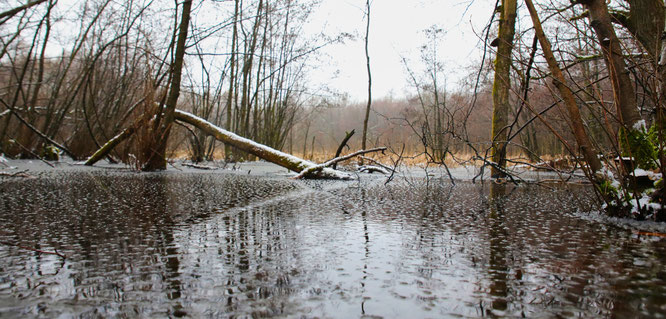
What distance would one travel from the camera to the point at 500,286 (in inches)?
34.6

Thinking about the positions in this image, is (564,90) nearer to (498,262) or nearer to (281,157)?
(498,262)

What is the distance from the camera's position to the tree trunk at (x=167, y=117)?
583cm

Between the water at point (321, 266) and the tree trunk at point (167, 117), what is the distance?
13.1 ft

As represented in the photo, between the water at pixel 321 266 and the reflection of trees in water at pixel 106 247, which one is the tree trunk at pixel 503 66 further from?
the reflection of trees in water at pixel 106 247

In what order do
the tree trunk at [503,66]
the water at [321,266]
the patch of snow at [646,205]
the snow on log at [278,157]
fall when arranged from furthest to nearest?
the snow on log at [278,157] → the tree trunk at [503,66] → the patch of snow at [646,205] → the water at [321,266]

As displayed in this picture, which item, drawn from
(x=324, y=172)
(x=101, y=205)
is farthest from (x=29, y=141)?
(x=101, y=205)

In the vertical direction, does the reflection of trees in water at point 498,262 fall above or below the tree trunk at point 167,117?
below

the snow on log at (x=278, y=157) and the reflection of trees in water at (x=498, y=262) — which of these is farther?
the snow on log at (x=278, y=157)

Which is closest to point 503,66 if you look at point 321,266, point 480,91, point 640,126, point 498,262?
point 480,91

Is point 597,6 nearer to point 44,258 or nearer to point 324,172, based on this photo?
point 44,258

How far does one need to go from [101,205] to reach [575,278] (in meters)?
2.33

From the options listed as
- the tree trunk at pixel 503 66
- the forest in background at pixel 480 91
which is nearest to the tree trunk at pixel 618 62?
the forest in background at pixel 480 91

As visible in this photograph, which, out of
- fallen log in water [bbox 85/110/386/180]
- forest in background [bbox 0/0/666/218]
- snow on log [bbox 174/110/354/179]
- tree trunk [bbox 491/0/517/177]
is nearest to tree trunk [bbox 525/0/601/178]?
forest in background [bbox 0/0/666/218]

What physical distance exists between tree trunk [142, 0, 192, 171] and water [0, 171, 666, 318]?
4.01 metres
